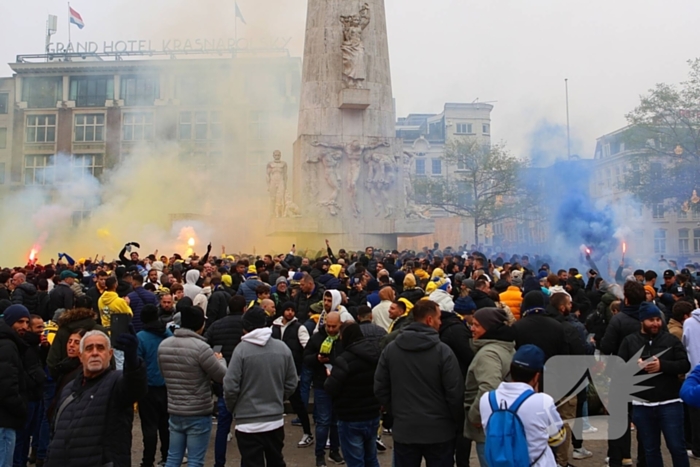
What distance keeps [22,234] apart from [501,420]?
118 ft

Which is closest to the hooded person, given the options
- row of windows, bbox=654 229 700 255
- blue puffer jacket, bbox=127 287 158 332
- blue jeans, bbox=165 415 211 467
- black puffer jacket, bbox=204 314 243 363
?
blue puffer jacket, bbox=127 287 158 332

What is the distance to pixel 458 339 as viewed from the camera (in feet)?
19.7

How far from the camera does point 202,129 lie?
48844mm

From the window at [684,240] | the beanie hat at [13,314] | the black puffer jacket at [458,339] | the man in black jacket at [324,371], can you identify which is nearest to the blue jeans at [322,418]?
the man in black jacket at [324,371]

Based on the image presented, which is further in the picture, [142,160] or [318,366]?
[142,160]

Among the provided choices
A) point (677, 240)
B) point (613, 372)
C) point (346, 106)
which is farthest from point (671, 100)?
point (613, 372)

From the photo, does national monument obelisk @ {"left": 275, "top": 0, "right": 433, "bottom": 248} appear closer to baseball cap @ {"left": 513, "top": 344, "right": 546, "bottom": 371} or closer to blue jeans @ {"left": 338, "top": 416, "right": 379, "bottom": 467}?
blue jeans @ {"left": 338, "top": 416, "right": 379, "bottom": 467}

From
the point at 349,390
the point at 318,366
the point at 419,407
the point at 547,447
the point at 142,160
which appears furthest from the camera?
the point at 142,160

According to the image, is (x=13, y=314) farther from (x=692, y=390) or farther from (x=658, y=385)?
(x=658, y=385)

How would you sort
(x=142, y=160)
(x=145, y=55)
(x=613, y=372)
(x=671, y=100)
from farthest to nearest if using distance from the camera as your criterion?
1. (x=145, y=55)
2. (x=142, y=160)
3. (x=671, y=100)
4. (x=613, y=372)

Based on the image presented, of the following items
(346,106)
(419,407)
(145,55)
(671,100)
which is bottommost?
(419,407)

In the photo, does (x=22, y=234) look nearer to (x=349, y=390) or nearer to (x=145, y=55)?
(x=145, y=55)

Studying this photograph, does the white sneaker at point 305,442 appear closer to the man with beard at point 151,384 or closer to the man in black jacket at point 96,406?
the man with beard at point 151,384

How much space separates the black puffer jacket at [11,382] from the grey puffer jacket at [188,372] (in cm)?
114
